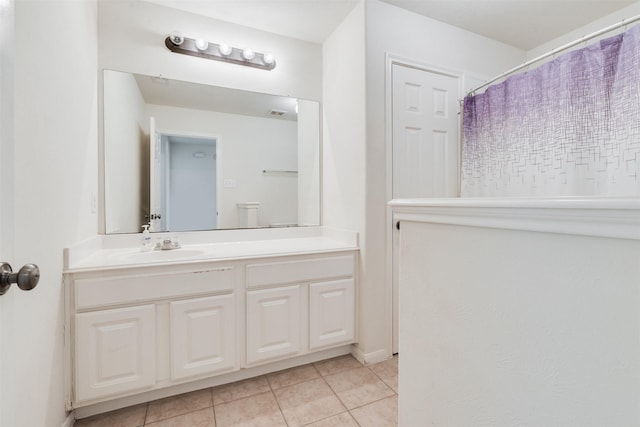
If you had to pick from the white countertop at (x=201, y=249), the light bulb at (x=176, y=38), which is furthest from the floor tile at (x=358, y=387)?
the light bulb at (x=176, y=38)

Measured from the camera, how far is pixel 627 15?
81.4 inches

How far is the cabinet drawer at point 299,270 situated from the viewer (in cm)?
172

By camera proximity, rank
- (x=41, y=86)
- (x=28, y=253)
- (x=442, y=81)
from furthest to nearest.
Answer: (x=442, y=81)
(x=41, y=86)
(x=28, y=253)

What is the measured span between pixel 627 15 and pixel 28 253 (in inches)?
146

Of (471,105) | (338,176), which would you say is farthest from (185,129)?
(471,105)

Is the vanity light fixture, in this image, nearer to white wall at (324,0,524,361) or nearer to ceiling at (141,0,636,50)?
ceiling at (141,0,636,50)

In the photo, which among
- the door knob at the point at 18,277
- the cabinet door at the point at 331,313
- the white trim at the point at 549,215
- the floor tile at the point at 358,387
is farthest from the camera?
the cabinet door at the point at 331,313

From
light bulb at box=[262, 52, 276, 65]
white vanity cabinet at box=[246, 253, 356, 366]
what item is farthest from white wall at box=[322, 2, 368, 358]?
light bulb at box=[262, 52, 276, 65]

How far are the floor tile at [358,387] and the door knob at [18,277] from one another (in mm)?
1519

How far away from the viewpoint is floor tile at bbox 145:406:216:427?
144 centimetres

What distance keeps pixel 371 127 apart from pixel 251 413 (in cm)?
181

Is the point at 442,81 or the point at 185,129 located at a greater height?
the point at 442,81

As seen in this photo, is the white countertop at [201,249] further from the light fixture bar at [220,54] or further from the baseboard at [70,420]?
the light fixture bar at [220,54]

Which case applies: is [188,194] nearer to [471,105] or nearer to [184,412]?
[184,412]
